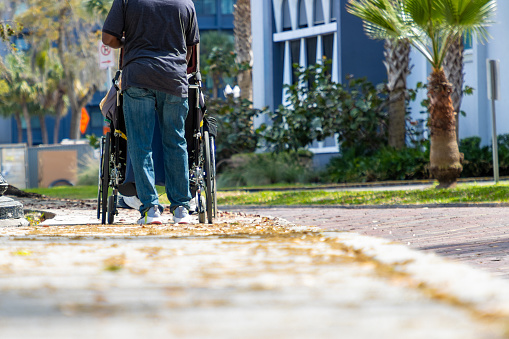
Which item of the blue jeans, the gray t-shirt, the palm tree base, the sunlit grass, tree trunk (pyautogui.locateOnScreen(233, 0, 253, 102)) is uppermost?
tree trunk (pyautogui.locateOnScreen(233, 0, 253, 102))

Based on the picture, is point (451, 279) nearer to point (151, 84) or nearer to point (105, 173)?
point (151, 84)

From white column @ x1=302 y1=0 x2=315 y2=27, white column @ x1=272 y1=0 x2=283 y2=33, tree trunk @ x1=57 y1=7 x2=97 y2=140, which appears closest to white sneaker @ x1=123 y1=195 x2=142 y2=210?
white column @ x1=302 y1=0 x2=315 y2=27

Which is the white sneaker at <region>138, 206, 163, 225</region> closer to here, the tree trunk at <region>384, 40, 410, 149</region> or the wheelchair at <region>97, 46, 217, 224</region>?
the wheelchair at <region>97, 46, 217, 224</region>

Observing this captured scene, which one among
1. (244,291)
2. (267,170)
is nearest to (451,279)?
(244,291)

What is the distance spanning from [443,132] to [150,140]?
26.1 ft

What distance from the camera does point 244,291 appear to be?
2303mm

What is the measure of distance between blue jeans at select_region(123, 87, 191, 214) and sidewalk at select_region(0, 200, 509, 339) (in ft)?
7.43

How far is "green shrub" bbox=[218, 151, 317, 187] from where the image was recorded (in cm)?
2144

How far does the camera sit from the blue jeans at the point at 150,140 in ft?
20.0

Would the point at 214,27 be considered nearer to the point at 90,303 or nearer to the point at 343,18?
the point at 343,18

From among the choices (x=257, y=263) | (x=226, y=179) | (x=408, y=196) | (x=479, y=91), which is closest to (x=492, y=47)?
(x=479, y=91)

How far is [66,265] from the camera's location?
118 inches

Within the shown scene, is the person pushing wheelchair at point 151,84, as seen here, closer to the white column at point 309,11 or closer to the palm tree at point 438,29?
the palm tree at point 438,29

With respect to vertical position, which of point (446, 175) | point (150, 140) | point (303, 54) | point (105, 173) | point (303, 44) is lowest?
point (446, 175)
